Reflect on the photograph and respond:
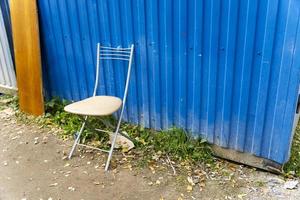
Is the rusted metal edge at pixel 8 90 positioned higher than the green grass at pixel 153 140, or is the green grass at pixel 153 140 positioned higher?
the rusted metal edge at pixel 8 90

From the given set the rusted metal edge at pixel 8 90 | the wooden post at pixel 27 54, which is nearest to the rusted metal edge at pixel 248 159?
the wooden post at pixel 27 54

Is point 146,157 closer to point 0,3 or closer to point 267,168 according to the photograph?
point 267,168

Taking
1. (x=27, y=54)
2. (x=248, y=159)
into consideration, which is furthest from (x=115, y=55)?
(x=248, y=159)

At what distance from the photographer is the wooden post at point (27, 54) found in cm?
Answer: 425

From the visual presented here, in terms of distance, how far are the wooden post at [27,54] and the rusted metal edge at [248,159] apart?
94.7 inches

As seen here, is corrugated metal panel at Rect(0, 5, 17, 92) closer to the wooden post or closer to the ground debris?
the wooden post

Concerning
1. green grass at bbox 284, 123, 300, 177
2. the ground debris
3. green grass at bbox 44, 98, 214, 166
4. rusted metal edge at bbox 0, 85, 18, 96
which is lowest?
the ground debris

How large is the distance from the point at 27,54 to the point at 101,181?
207 cm

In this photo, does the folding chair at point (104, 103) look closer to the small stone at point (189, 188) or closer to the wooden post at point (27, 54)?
the small stone at point (189, 188)

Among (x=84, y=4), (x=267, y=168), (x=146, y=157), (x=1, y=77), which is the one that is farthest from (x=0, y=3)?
(x=267, y=168)

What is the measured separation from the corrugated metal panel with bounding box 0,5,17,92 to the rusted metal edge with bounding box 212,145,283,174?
10.4 feet

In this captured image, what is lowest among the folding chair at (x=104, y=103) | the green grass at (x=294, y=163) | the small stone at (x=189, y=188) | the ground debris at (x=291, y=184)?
the small stone at (x=189, y=188)

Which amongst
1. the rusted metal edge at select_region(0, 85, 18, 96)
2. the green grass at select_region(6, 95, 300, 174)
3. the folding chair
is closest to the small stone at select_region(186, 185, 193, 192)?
the green grass at select_region(6, 95, 300, 174)

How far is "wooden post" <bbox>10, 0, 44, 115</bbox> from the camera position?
13.9 feet
